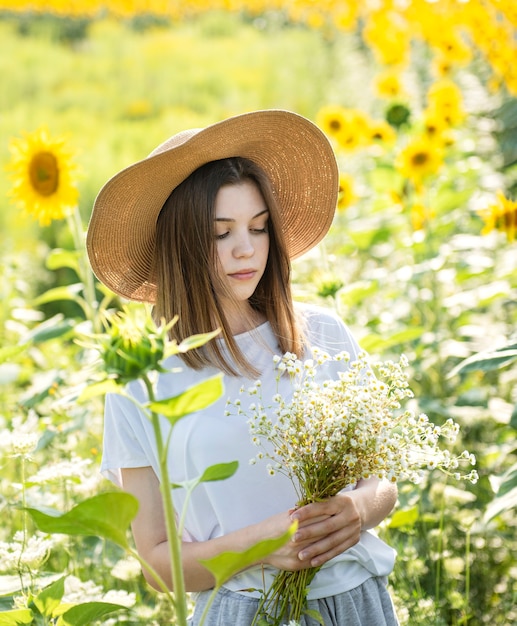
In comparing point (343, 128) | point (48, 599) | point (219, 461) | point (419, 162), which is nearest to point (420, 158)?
point (419, 162)

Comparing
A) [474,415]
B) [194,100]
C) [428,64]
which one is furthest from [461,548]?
[194,100]

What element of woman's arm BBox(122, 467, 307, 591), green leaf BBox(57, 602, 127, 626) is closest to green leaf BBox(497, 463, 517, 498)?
woman's arm BBox(122, 467, 307, 591)

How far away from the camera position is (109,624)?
1589mm

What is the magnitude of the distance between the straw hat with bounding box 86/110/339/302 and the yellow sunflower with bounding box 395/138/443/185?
117cm

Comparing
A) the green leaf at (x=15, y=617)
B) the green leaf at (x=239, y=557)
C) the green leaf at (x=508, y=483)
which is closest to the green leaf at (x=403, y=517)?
the green leaf at (x=508, y=483)

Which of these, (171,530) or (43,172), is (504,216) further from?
(171,530)

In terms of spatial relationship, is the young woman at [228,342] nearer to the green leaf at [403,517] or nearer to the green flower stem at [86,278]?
the green leaf at [403,517]

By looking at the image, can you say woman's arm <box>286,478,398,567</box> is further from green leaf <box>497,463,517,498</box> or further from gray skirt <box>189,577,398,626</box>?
green leaf <box>497,463,517,498</box>

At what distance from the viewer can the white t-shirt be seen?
124cm

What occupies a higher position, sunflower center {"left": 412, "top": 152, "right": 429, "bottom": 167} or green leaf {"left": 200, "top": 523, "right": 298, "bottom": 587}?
sunflower center {"left": 412, "top": 152, "right": 429, "bottom": 167}

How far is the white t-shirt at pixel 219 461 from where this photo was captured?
1.24 meters

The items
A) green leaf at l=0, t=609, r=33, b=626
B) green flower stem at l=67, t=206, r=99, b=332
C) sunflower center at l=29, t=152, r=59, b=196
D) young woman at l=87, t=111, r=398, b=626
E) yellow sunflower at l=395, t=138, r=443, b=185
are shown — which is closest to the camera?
green leaf at l=0, t=609, r=33, b=626

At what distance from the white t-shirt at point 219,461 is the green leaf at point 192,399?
0.41 metres

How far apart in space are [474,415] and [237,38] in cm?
824
